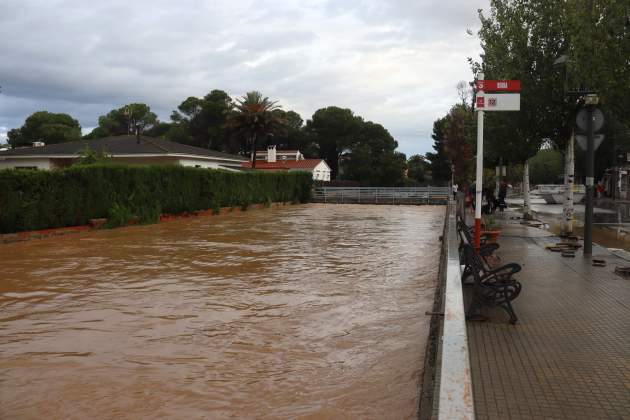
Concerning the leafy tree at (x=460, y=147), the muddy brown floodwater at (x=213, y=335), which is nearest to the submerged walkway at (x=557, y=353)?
the muddy brown floodwater at (x=213, y=335)

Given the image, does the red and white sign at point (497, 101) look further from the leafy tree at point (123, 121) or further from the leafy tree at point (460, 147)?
the leafy tree at point (123, 121)

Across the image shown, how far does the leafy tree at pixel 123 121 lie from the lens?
92938mm

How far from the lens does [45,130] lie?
83.9 m

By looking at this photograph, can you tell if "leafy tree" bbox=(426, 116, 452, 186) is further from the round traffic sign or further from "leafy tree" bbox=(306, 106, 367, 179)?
the round traffic sign

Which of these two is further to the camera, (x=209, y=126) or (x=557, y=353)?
(x=209, y=126)

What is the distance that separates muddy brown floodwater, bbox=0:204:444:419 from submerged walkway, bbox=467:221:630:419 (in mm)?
670

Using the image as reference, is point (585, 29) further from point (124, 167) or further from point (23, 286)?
point (124, 167)

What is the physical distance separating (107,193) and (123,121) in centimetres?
8066

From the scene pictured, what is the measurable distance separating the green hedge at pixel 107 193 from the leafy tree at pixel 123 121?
6578cm

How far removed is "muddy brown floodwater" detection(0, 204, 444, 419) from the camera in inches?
172

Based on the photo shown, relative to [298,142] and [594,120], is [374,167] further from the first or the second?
[594,120]

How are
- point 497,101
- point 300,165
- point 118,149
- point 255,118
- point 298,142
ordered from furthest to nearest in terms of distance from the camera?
point 298,142
point 300,165
point 255,118
point 118,149
point 497,101

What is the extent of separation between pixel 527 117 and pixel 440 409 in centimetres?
1463

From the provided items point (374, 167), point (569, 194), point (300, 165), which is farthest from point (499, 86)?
point (374, 167)
